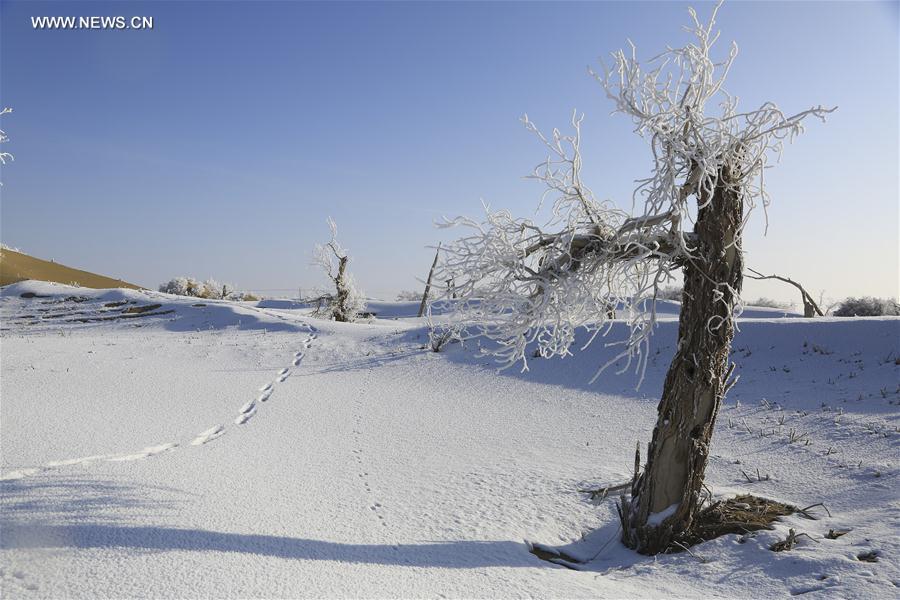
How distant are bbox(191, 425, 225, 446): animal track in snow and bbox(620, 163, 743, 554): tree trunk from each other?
4.68m

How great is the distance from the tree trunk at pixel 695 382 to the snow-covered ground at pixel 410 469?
10.3 inches

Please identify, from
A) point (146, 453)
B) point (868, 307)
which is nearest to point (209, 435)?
point (146, 453)

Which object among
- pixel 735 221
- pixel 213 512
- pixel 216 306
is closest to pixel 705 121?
pixel 735 221

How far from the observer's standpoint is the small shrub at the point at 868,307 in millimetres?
15266

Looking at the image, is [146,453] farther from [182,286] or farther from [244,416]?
[182,286]

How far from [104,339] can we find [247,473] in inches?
441

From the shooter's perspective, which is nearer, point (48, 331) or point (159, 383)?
point (159, 383)

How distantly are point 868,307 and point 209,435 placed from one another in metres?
18.4

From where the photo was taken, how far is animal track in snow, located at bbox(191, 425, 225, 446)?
5.87 meters

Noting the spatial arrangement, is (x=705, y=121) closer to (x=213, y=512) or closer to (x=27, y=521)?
(x=213, y=512)

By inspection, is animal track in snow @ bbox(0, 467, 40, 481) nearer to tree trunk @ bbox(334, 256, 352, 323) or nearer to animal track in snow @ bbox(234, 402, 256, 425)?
animal track in snow @ bbox(234, 402, 256, 425)

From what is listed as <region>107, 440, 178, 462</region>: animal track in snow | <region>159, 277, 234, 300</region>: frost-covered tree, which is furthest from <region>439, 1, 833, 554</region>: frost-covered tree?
<region>159, 277, 234, 300</region>: frost-covered tree

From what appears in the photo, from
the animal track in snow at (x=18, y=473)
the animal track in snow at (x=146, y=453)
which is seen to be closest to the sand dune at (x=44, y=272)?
the animal track in snow at (x=146, y=453)

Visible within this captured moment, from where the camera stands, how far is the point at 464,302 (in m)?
4.18
